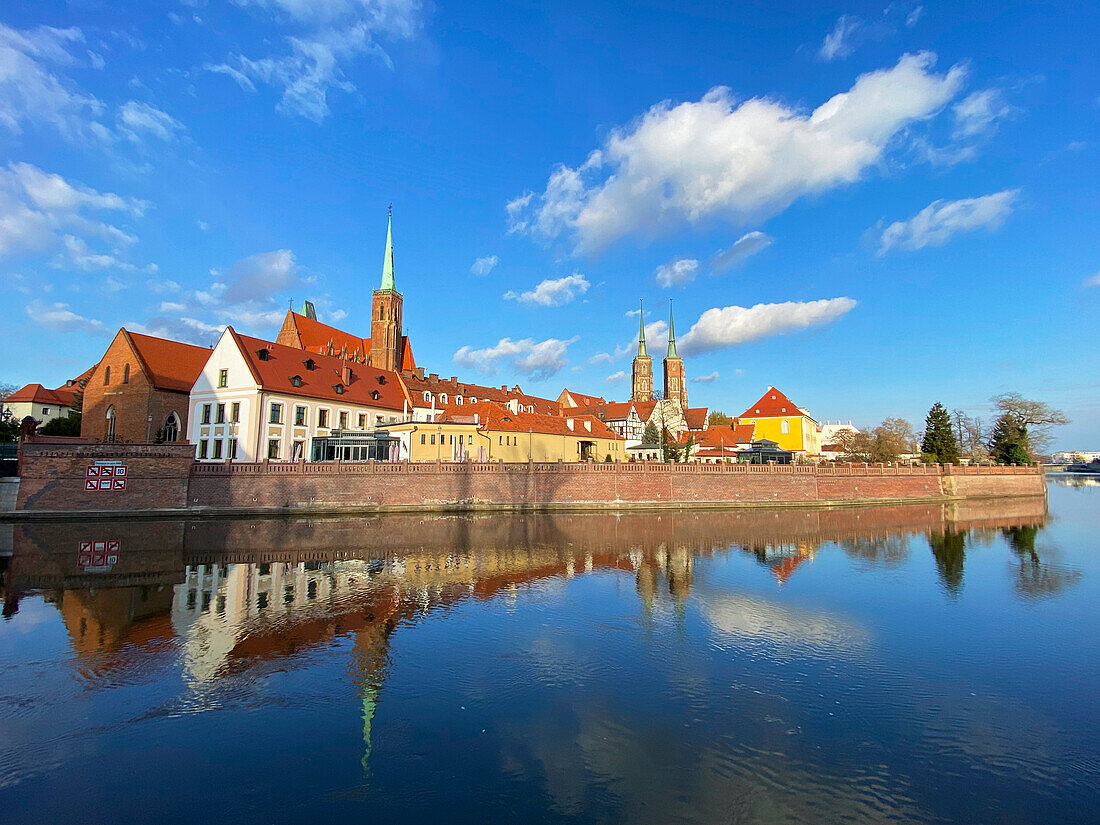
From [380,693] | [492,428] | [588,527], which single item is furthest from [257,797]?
[492,428]

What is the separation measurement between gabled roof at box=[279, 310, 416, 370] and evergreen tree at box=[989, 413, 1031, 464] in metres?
71.8

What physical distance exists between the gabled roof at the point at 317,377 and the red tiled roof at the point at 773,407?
165 ft

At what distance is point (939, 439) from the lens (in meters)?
62.4

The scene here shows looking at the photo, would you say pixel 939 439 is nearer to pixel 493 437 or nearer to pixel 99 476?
pixel 493 437

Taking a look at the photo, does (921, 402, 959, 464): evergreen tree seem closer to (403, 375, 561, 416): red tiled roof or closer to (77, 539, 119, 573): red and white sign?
(403, 375, 561, 416): red tiled roof

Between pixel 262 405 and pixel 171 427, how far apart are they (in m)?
8.74

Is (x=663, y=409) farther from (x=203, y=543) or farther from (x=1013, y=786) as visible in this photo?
(x=1013, y=786)

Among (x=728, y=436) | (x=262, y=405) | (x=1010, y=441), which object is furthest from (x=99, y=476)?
(x=1010, y=441)

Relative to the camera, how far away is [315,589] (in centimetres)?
1809

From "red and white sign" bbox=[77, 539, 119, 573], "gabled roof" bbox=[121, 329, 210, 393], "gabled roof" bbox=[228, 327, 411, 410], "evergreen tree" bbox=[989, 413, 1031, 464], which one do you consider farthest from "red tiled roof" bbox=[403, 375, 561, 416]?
"evergreen tree" bbox=[989, 413, 1031, 464]

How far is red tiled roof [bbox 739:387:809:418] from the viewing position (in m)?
81.2

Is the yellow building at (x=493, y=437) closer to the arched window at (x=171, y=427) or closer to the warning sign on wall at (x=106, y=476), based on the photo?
the arched window at (x=171, y=427)

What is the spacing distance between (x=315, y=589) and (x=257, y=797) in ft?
37.8

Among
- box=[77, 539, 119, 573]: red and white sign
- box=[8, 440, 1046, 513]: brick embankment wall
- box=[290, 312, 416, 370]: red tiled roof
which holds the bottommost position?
box=[77, 539, 119, 573]: red and white sign
